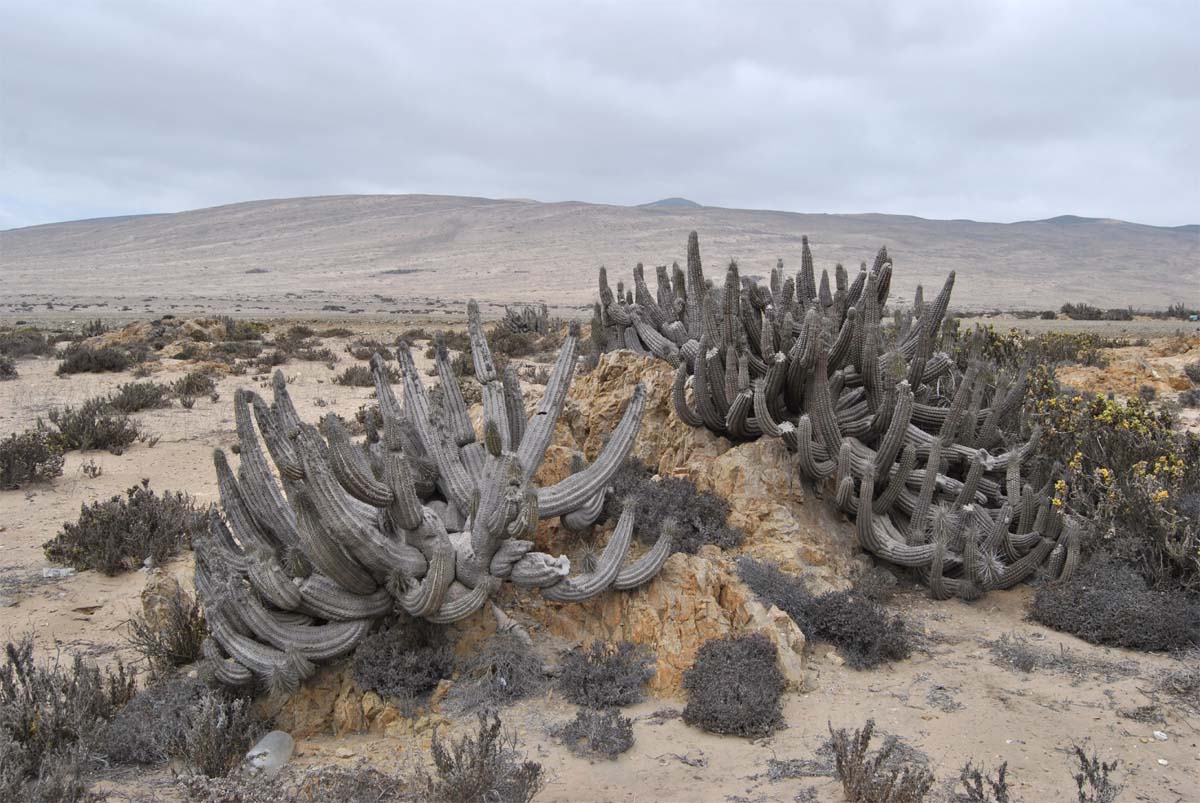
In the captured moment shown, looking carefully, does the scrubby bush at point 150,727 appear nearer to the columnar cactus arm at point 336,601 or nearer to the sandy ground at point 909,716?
the sandy ground at point 909,716

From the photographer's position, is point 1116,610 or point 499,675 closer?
point 499,675

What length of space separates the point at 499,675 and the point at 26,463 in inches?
257

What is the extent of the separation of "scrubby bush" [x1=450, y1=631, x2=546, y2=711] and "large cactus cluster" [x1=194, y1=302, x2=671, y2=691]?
0.27m

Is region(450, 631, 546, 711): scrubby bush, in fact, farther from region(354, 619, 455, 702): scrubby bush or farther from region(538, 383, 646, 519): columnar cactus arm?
region(538, 383, 646, 519): columnar cactus arm

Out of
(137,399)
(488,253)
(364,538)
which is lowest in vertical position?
(137,399)

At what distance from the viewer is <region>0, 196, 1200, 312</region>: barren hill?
5950cm

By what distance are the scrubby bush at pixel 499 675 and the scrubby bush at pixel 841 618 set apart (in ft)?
4.80

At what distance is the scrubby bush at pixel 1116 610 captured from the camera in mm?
4863

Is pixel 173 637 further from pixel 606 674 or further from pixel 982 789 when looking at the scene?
pixel 982 789

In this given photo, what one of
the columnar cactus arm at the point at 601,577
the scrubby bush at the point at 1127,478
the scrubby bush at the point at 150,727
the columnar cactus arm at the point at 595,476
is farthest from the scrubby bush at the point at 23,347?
the scrubby bush at the point at 1127,478

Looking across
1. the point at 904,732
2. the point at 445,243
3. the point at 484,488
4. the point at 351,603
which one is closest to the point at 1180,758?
the point at 904,732

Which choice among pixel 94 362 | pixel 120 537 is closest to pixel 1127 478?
pixel 120 537

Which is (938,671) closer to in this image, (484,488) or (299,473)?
(484,488)

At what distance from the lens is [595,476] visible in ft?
17.3
